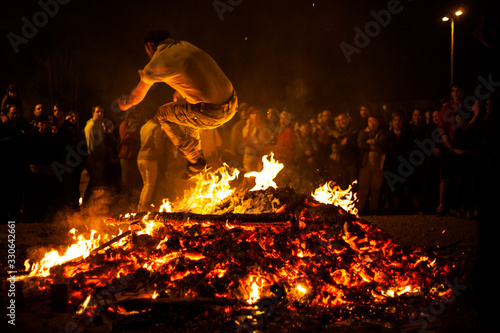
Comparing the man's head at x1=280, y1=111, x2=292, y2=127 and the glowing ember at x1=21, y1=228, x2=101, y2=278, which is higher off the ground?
the man's head at x1=280, y1=111, x2=292, y2=127

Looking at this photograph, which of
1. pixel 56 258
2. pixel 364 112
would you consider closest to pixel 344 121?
pixel 364 112

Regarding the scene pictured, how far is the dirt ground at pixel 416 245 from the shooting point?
3.99 m

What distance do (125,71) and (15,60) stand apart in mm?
6667

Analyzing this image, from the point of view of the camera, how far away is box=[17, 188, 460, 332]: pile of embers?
416 cm

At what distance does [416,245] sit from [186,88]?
3.82 metres

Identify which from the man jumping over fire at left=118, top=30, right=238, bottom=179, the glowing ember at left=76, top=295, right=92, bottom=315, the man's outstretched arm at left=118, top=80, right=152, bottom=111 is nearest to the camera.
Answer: the glowing ember at left=76, top=295, right=92, bottom=315

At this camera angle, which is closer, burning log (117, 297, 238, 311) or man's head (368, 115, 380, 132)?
burning log (117, 297, 238, 311)

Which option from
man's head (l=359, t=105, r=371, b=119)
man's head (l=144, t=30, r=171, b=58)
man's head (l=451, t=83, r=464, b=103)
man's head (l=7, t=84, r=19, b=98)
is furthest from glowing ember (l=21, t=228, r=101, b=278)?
man's head (l=451, t=83, r=464, b=103)

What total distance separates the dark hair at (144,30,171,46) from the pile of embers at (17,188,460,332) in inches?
87.4

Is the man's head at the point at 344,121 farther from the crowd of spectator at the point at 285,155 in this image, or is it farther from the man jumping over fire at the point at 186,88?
the man jumping over fire at the point at 186,88

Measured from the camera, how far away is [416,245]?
20.7ft

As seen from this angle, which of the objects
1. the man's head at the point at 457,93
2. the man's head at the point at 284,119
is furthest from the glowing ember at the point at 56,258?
the man's head at the point at 457,93

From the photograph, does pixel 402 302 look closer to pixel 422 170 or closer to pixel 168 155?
pixel 422 170

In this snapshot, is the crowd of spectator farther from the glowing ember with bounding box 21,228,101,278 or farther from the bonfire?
the bonfire
